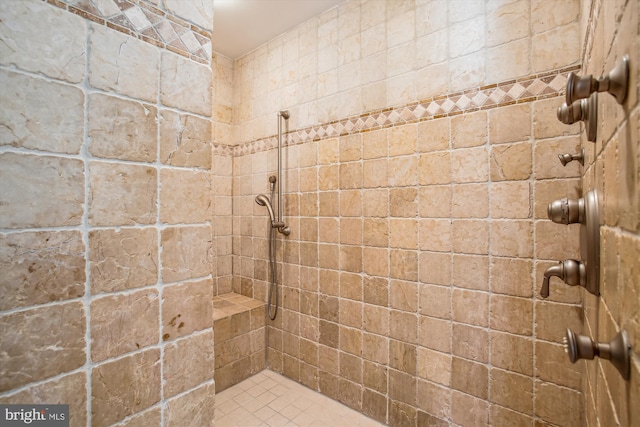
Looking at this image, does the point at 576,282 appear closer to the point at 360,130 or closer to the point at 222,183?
the point at 360,130

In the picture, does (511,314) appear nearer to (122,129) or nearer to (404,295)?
(404,295)

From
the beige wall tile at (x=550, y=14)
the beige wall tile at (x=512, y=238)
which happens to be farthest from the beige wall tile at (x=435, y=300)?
the beige wall tile at (x=550, y=14)

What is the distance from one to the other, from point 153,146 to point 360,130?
1152 millimetres

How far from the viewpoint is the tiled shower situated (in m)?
0.50

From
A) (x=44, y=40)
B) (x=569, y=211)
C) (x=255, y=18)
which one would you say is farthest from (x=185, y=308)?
(x=255, y=18)

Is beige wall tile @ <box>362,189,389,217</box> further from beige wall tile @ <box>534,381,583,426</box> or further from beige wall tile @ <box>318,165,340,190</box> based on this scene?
beige wall tile @ <box>534,381,583,426</box>

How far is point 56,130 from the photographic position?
0.52 m

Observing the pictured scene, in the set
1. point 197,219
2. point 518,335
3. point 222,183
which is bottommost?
point 518,335

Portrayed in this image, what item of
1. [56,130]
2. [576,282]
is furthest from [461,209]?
[56,130]

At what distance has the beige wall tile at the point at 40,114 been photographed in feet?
1.58

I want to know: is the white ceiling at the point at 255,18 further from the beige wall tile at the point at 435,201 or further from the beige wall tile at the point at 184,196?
the beige wall tile at the point at 184,196

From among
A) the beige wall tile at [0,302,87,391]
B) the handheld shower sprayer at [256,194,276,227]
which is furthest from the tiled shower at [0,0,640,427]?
the handheld shower sprayer at [256,194,276,227]

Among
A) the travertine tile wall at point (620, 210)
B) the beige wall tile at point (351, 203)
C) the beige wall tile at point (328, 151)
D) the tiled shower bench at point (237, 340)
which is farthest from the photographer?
the tiled shower bench at point (237, 340)

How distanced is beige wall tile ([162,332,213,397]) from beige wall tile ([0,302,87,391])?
170 millimetres
